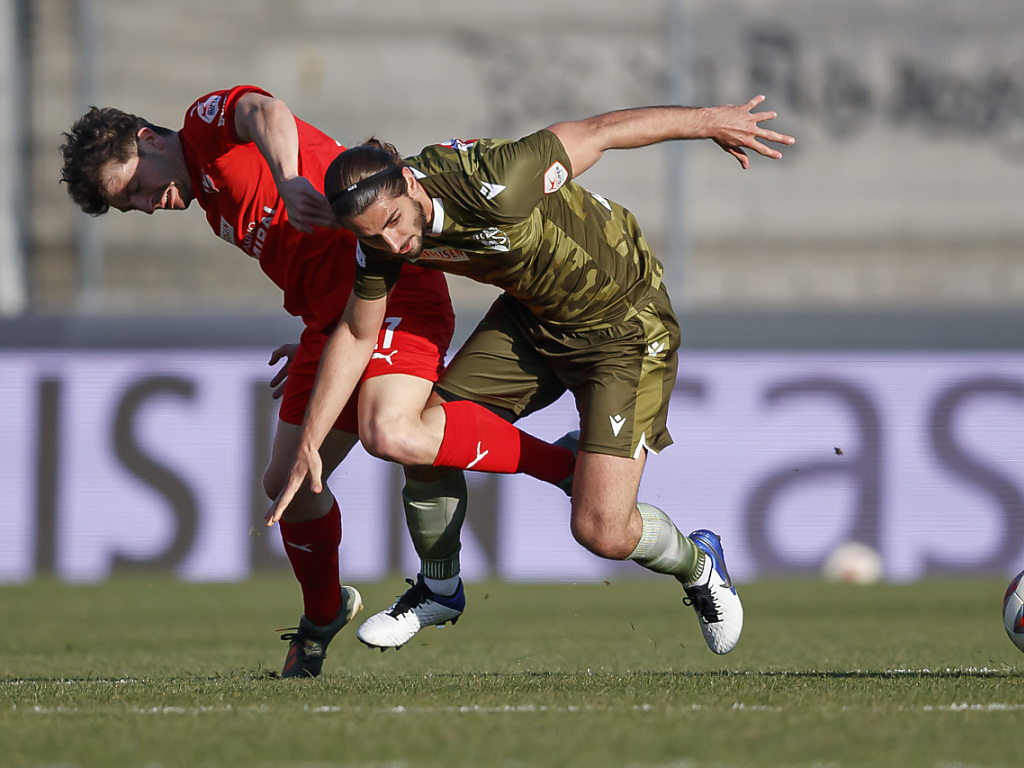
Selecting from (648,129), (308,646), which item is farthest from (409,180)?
(308,646)

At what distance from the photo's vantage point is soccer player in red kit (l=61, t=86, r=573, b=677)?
4.15 m

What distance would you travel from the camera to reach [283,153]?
393 centimetres

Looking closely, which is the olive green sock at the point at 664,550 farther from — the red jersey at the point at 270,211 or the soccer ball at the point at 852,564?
the soccer ball at the point at 852,564

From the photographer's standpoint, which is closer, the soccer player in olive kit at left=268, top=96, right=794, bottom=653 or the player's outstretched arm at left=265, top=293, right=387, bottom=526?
the soccer player in olive kit at left=268, top=96, right=794, bottom=653

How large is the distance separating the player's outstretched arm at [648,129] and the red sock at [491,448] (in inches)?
34.4

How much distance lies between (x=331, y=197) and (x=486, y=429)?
1.04 metres

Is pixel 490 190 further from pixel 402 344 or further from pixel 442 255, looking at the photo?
pixel 402 344

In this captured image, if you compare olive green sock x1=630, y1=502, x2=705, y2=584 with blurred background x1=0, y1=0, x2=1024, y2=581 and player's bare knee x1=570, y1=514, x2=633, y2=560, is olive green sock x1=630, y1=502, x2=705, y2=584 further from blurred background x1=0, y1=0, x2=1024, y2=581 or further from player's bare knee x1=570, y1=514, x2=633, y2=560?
blurred background x1=0, y1=0, x2=1024, y2=581

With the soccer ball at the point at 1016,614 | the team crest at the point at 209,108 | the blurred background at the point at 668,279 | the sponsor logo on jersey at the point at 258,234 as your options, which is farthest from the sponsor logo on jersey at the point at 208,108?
the blurred background at the point at 668,279

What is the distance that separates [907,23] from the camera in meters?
11.6

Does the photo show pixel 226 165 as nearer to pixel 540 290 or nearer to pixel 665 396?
pixel 540 290

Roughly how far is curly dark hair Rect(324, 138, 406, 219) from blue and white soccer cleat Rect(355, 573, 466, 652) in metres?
1.41

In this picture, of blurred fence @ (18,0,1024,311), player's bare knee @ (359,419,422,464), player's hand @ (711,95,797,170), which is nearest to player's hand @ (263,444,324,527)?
player's bare knee @ (359,419,422,464)

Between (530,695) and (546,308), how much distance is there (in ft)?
4.26
